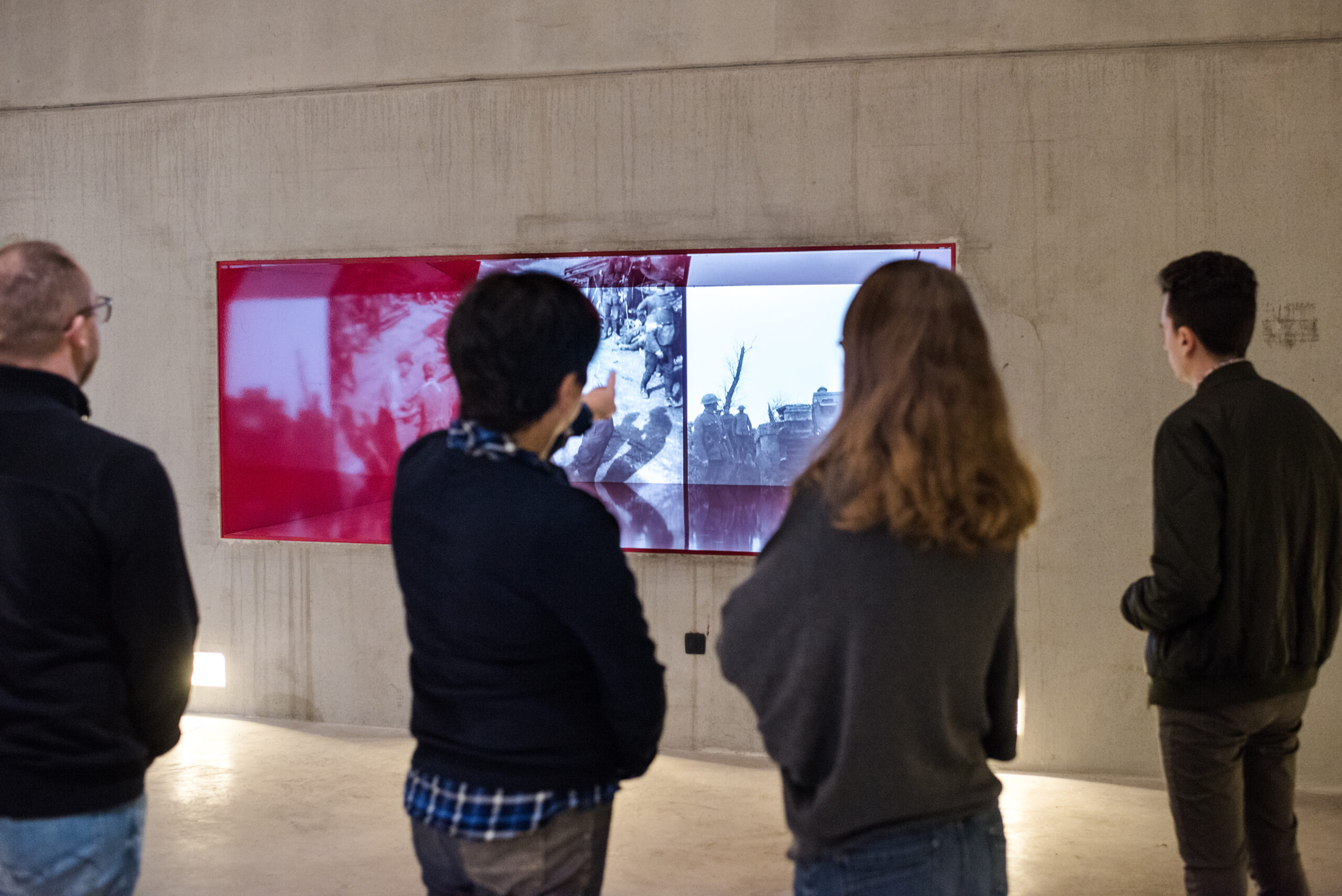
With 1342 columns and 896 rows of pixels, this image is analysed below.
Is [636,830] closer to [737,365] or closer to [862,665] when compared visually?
[737,365]

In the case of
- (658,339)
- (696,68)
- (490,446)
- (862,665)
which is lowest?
(862,665)

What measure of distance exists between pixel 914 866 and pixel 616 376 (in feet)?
10.6

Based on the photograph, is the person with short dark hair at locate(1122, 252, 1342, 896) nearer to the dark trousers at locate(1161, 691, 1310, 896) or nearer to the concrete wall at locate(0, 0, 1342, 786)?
the dark trousers at locate(1161, 691, 1310, 896)

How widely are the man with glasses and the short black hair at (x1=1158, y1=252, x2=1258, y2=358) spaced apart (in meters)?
1.90

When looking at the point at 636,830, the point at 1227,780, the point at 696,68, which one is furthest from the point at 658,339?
the point at 1227,780

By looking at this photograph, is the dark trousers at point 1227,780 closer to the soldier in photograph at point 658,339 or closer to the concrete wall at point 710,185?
the concrete wall at point 710,185

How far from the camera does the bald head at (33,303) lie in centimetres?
168

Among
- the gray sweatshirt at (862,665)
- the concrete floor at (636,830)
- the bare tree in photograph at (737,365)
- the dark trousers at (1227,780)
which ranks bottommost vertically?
the concrete floor at (636,830)

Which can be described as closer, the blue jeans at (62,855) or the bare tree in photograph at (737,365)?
the blue jeans at (62,855)

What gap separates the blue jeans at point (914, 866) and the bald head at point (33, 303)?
134 centimetres

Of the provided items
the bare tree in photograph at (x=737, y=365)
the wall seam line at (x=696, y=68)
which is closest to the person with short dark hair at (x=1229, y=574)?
the wall seam line at (x=696, y=68)

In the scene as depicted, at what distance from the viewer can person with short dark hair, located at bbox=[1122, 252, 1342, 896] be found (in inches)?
83.6

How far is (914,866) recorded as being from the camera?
1.41 m

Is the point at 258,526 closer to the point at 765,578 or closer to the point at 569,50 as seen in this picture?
the point at 569,50
